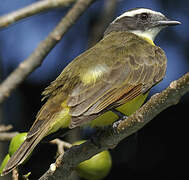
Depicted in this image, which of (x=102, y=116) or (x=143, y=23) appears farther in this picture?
(x=143, y=23)

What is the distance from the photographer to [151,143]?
5973 mm

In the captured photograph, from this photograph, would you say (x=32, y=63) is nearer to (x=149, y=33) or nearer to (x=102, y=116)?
(x=102, y=116)

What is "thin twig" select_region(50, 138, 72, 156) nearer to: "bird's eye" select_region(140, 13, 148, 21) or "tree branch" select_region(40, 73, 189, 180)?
"tree branch" select_region(40, 73, 189, 180)

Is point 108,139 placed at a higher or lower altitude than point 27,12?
lower

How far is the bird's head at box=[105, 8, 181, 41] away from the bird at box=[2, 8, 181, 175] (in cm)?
24

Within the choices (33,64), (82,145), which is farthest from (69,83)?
(82,145)

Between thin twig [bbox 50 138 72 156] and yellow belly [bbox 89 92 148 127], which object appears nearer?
thin twig [bbox 50 138 72 156]

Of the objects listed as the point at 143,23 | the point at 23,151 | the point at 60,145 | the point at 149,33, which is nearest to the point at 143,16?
the point at 143,23

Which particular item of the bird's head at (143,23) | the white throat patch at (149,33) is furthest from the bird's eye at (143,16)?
the white throat patch at (149,33)

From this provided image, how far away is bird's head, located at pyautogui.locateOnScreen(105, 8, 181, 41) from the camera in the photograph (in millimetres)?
4254

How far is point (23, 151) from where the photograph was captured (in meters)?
2.85

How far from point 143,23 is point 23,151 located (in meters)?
1.93

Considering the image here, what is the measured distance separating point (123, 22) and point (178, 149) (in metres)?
2.04

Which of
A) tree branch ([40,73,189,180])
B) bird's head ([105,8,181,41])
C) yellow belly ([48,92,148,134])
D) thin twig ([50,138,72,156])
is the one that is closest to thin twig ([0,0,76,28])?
bird's head ([105,8,181,41])
